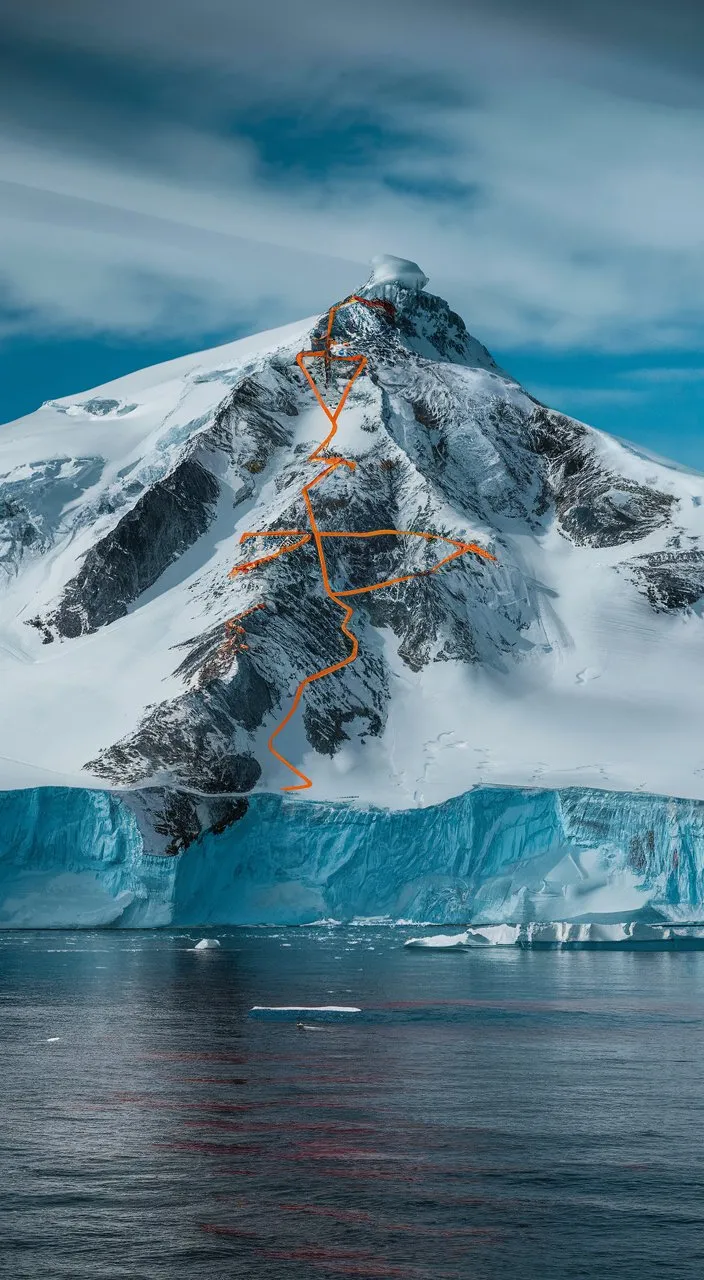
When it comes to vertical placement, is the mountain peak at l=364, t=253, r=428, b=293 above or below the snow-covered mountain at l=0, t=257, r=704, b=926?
above

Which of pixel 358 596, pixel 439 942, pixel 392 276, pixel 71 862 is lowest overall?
pixel 439 942

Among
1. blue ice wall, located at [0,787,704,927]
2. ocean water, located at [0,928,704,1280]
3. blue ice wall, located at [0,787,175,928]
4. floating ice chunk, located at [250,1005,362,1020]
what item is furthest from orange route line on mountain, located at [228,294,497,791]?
ocean water, located at [0,928,704,1280]

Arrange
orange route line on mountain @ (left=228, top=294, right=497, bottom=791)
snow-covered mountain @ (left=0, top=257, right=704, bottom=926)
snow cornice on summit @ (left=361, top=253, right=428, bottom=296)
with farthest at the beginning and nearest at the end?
1. snow cornice on summit @ (left=361, top=253, right=428, bottom=296)
2. orange route line on mountain @ (left=228, top=294, right=497, bottom=791)
3. snow-covered mountain @ (left=0, top=257, right=704, bottom=926)

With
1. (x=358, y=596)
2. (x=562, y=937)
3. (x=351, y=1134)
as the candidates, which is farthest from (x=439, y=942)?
(x=358, y=596)

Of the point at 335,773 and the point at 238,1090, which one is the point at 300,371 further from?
the point at 238,1090

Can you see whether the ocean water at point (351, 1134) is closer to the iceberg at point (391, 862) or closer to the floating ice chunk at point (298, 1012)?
the floating ice chunk at point (298, 1012)

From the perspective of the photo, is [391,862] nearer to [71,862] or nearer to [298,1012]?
[71,862]

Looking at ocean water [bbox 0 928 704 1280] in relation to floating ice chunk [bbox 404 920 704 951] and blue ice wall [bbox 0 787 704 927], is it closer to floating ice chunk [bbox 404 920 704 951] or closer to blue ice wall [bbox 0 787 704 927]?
floating ice chunk [bbox 404 920 704 951]
